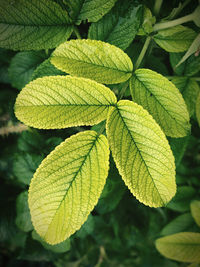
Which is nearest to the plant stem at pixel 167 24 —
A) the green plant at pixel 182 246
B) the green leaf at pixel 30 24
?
the green leaf at pixel 30 24

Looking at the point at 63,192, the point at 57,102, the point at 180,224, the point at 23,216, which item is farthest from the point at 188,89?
the point at 23,216

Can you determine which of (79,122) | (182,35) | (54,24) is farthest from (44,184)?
(182,35)

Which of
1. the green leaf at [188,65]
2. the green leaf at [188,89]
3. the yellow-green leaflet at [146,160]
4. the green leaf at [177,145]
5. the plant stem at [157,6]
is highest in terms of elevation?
the plant stem at [157,6]

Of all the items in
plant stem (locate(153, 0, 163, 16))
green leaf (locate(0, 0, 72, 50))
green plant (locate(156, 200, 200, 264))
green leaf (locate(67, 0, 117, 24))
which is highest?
plant stem (locate(153, 0, 163, 16))

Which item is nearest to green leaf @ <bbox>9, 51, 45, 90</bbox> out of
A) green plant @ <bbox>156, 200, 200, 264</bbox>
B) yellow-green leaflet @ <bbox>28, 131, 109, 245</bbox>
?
yellow-green leaflet @ <bbox>28, 131, 109, 245</bbox>

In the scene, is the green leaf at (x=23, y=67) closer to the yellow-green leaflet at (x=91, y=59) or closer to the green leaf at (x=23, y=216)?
the yellow-green leaflet at (x=91, y=59)

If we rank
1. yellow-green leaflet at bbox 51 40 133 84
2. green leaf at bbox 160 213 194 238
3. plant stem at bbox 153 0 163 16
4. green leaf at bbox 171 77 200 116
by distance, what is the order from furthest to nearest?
green leaf at bbox 160 213 194 238 → green leaf at bbox 171 77 200 116 → plant stem at bbox 153 0 163 16 → yellow-green leaflet at bbox 51 40 133 84

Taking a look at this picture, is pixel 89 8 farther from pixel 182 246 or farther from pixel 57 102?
pixel 182 246

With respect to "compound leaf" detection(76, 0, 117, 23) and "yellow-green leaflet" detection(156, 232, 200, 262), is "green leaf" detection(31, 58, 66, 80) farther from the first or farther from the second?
"yellow-green leaflet" detection(156, 232, 200, 262)
